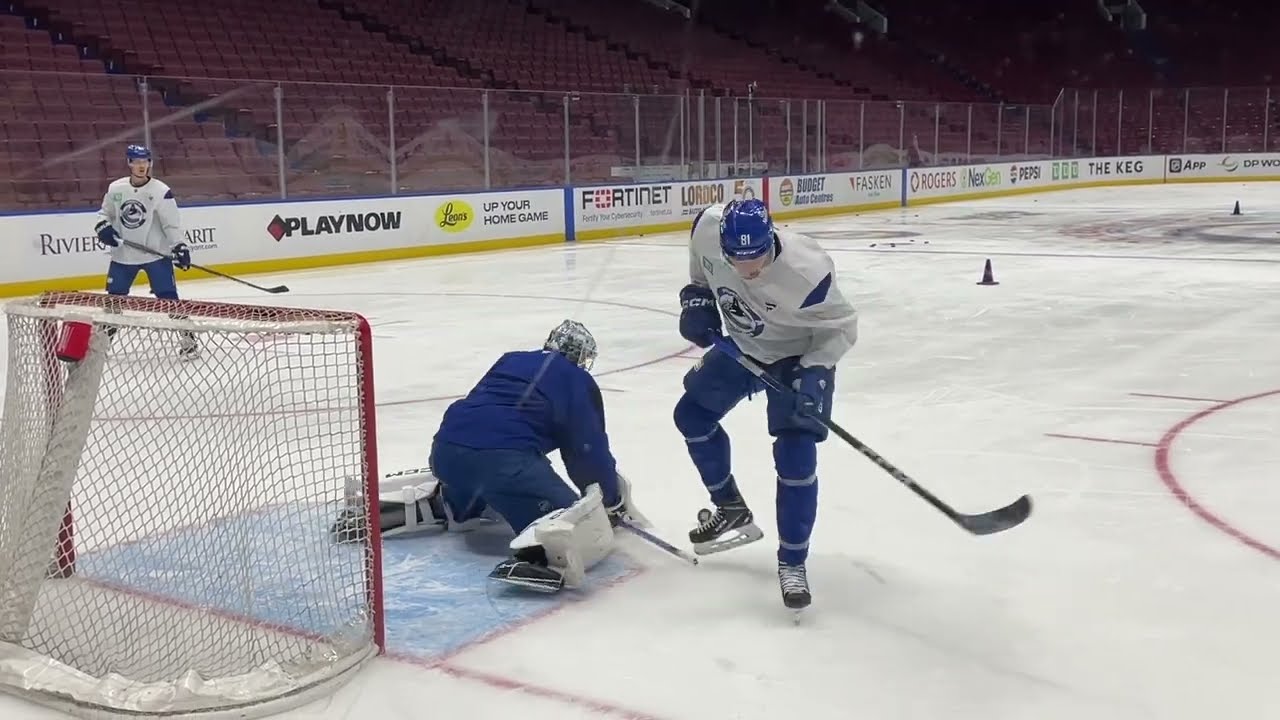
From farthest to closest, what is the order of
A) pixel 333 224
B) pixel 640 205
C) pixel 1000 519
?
pixel 640 205, pixel 333 224, pixel 1000 519

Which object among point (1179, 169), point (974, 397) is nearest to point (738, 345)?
point (974, 397)

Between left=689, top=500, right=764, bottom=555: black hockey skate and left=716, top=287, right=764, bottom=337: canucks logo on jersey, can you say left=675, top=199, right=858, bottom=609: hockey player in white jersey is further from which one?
left=689, top=500, right=764, bottom=555: black hockey skate

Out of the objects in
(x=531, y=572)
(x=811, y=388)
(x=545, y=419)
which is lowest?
(x=531, y=572)

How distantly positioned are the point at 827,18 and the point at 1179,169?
27.7 ft

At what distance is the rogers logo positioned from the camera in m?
22.0

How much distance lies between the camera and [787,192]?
19109mm

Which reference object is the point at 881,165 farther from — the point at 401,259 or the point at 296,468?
the point at 296,468

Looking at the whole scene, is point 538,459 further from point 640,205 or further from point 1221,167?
point 1221,167

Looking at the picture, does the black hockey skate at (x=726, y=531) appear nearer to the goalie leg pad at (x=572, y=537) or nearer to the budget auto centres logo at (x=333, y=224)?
the goalie leg pad at (x=572, y=537)

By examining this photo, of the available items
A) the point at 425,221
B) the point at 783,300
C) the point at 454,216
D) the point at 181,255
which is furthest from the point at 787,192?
the point at 783,300

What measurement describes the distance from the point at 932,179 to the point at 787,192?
4.44m

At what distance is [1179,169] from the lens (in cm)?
2786

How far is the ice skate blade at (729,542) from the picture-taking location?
3.68m

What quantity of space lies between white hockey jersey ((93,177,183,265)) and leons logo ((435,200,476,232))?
6558 millimetres
